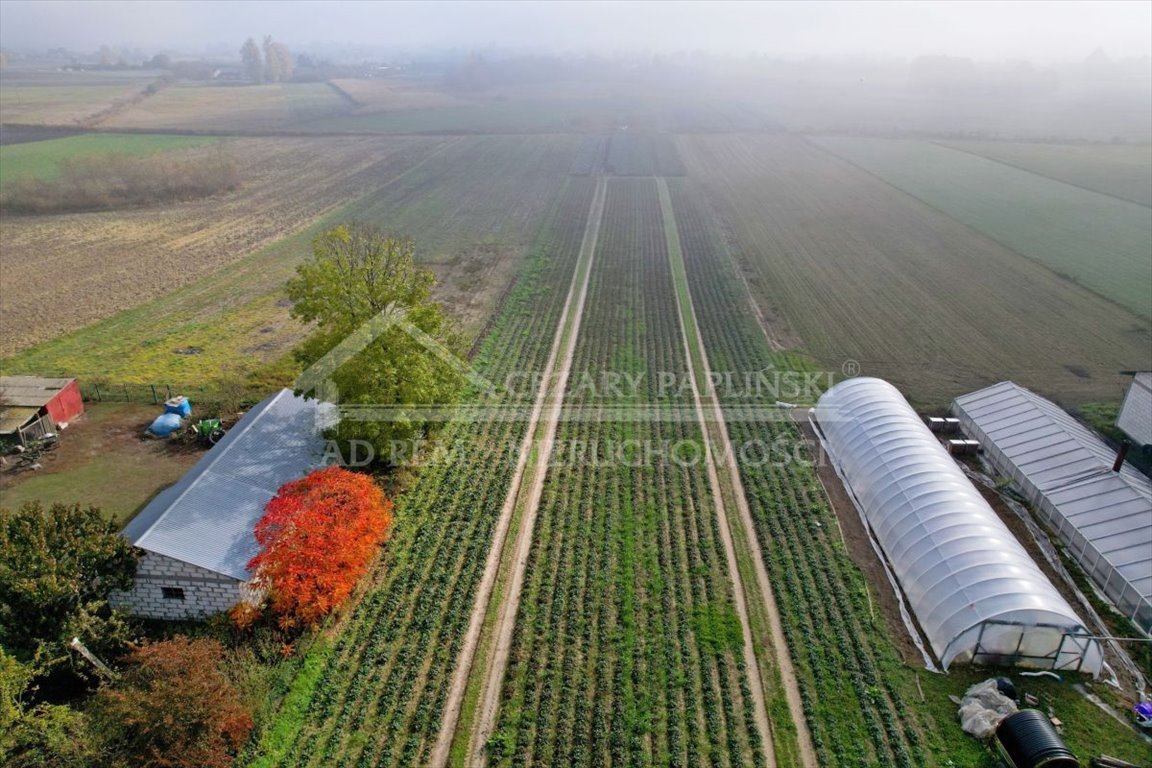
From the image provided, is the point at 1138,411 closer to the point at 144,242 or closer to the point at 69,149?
the point at 144,242

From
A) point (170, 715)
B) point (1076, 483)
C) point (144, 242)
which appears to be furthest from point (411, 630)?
point (144, 242)

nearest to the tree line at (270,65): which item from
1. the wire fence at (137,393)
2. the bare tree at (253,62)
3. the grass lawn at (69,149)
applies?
the bare tree at (253,62)

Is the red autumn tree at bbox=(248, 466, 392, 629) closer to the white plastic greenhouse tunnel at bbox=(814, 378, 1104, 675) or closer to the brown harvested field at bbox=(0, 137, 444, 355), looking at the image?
the white plastic greenhouse tunnel at bbox=(814, 378, 1104, 675)

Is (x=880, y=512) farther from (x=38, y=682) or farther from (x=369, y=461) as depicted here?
(x=38, y=682)

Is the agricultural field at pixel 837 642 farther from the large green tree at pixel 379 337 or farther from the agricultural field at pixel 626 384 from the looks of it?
the large green tree at pixel 379 337

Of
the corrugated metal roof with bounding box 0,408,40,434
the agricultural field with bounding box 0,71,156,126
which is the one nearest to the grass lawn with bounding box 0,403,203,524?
the corrugated metal roof with bounding box 0,408,40,434

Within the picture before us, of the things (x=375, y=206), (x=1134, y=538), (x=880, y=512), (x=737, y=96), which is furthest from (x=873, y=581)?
(x=737, y=96)

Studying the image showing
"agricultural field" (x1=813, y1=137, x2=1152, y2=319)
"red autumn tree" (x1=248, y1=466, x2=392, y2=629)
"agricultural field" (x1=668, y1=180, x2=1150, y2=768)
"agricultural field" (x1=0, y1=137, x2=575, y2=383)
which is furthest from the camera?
"agricultural field" (x1=813, y1=137, x2=1152, y2=319)
